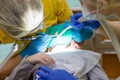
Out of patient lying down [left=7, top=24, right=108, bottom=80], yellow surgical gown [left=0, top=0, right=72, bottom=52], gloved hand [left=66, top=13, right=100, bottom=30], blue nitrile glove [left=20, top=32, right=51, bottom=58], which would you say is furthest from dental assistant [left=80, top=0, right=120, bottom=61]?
yellow surgical gown [left=0, top=0, right=72, bottom=52]

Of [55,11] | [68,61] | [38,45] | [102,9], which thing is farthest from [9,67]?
[102,9]

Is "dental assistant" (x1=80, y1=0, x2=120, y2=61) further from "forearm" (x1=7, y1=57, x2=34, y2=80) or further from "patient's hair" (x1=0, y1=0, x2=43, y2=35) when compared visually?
"forearm" (x1=7, y1=57, x2=34, y2=80)

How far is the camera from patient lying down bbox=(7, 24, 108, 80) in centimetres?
121

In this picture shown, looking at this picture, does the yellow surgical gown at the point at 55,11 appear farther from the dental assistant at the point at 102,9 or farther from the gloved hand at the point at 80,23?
the dental assistant at the point at 102,9

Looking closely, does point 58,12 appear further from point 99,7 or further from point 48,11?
point 99,7

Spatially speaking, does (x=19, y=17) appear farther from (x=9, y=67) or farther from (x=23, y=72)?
(x=9, y=67)

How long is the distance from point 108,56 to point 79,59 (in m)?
0.90

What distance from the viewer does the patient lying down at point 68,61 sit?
121 cm

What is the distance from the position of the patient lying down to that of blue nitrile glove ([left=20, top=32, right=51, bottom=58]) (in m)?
0.04

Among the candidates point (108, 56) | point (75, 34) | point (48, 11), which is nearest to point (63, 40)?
point (75, 34)

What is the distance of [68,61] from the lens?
132cm

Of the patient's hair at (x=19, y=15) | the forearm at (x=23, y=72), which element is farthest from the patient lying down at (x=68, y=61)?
the patient's hair at (x=19, y=15)

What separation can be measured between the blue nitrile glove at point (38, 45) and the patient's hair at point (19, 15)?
40 cm

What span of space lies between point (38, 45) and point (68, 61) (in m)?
0.22
